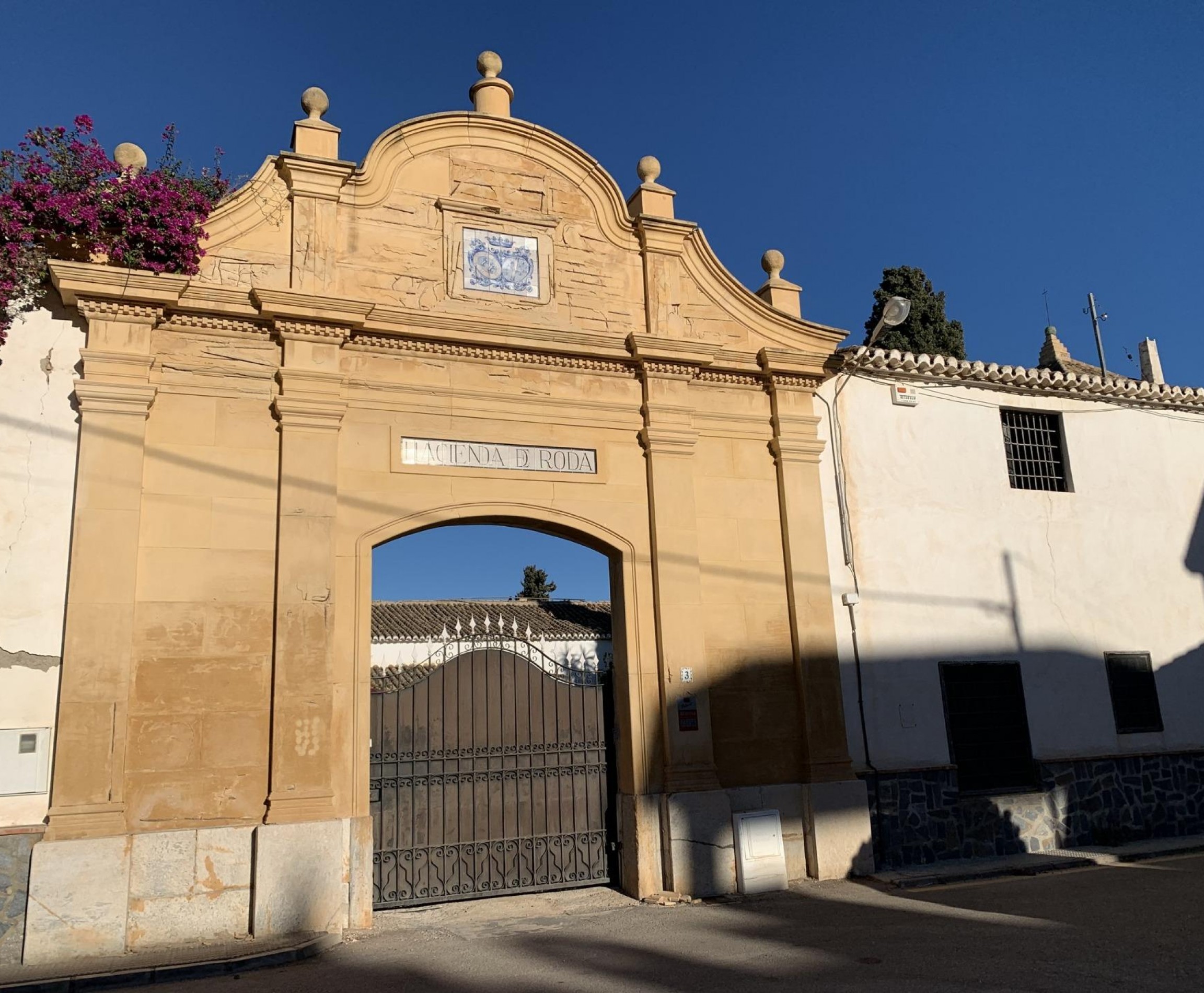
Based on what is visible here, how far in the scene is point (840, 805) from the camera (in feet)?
33.1

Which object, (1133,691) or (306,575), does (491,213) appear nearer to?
(306,575)

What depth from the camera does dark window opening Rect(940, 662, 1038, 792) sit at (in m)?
11.2

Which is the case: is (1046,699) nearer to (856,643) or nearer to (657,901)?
(856,643)

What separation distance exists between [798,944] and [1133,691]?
7.17 metres

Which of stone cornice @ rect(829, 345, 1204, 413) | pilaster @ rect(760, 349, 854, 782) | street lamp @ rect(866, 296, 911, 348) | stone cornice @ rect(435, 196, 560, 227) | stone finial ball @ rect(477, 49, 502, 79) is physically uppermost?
stone finial ball @ rect(477, 49, 502, 79)

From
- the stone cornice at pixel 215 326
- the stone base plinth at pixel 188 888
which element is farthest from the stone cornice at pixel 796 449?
the stone base plinth at pixel 188 888

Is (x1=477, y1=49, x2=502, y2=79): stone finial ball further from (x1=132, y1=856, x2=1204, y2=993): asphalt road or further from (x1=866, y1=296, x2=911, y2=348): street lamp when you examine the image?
(x1=132, y1=856, x2=1204, y2=993): asphalt road

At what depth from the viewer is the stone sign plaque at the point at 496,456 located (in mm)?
9539

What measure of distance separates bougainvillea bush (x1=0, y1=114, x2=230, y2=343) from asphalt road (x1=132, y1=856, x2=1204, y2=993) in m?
5.87

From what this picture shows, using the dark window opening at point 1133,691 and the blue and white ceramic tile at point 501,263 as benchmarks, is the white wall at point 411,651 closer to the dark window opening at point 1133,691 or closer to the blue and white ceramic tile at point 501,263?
the dark window opening at point 1133,691

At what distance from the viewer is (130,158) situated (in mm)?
9133

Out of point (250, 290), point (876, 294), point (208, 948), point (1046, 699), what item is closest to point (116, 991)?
point (208, 948)

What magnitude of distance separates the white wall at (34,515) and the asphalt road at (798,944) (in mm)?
2574

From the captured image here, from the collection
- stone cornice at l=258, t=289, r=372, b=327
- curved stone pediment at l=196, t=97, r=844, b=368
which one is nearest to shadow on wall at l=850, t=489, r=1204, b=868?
curved stone pediment at l=196, t=97, r=844, b=368
